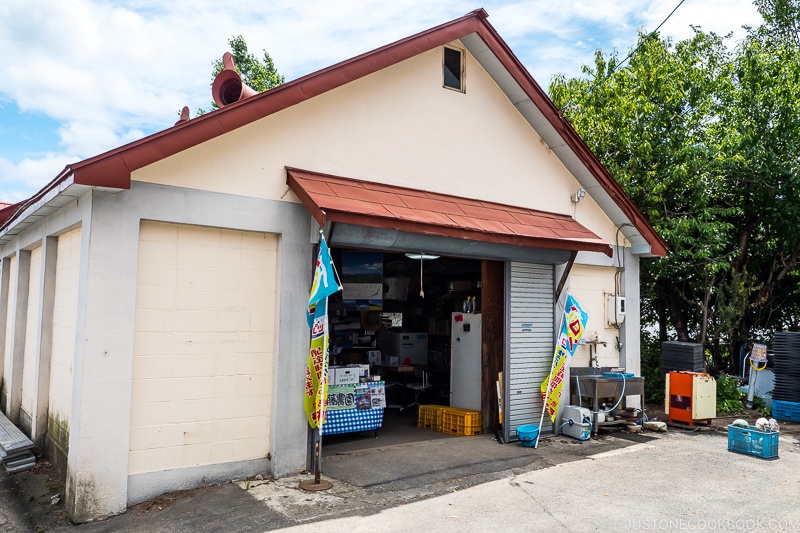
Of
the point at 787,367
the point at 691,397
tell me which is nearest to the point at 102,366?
the point at 691,397

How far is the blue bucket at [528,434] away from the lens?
852cm

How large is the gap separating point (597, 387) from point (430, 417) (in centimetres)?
273

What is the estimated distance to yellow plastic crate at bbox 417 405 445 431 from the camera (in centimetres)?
953

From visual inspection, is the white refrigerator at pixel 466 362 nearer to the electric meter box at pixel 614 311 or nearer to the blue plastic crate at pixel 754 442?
the electric meter box at pixel 614 311

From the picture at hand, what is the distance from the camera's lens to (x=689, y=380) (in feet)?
33.1

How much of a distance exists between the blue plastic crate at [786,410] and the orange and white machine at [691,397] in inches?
88.6

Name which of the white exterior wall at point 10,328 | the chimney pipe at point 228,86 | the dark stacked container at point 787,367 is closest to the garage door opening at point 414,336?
the chimney pipe at point 228,86

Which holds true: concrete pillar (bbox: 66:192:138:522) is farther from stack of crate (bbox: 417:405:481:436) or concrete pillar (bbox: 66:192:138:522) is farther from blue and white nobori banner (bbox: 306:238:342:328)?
stack of crate (bbox: 417:405:481:436)

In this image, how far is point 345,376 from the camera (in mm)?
8539

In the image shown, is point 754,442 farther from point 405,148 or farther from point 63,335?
point 63,335

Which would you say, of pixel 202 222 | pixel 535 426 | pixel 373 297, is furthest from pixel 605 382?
pixel 202 222

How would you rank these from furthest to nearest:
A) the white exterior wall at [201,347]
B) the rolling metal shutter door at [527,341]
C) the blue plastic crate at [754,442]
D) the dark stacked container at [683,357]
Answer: the dark stacked container at [683,357]
the rolling metal shutter door at [527,341]
the blue plastic crate at [754,442]
the white exterior wall at [201,347]

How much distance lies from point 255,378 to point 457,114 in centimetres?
478

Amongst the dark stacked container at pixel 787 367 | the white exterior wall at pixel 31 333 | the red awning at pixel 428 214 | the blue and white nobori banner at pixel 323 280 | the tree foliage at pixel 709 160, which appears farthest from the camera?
the tree foliage at pixel 709 160
